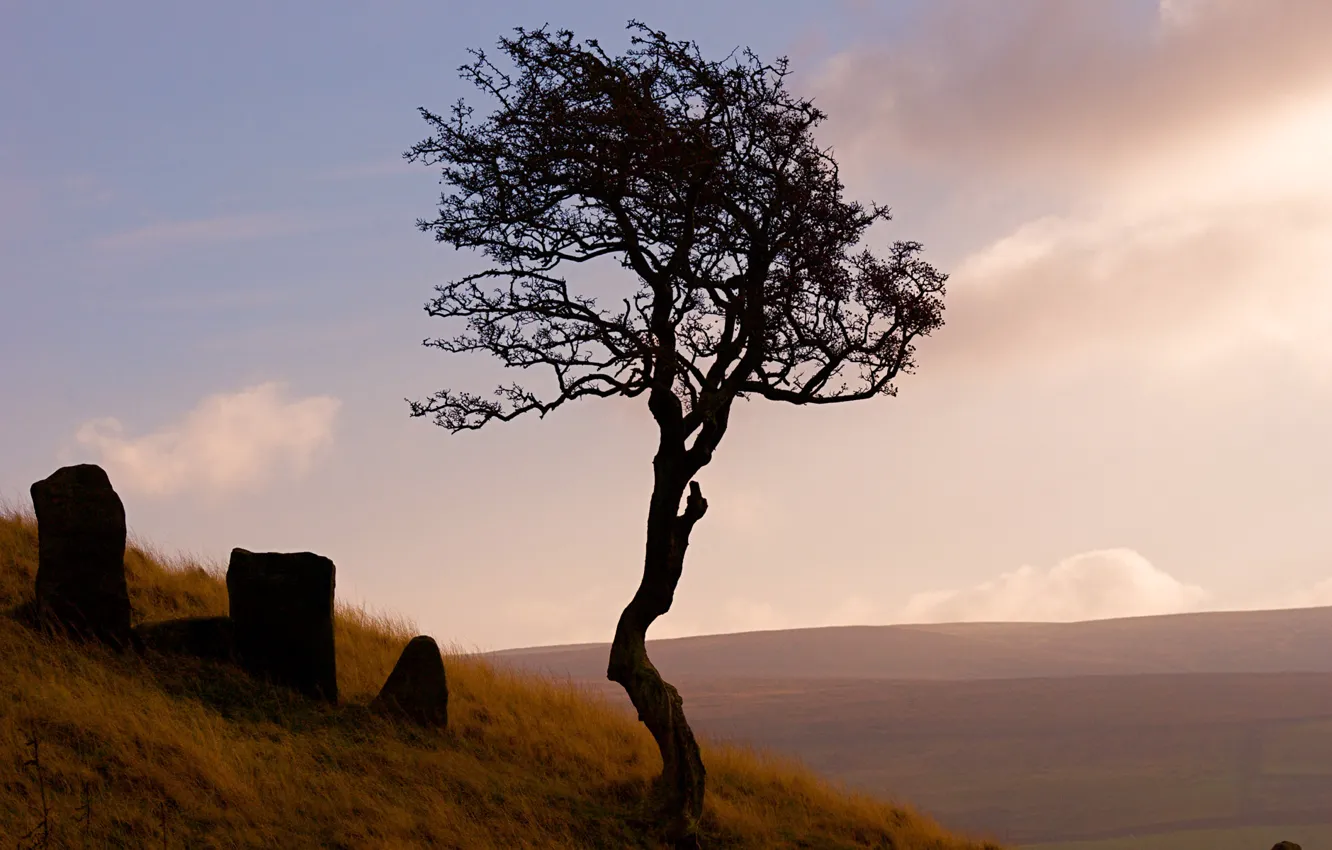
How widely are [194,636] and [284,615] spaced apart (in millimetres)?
1543

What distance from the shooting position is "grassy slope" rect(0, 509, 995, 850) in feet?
47.6

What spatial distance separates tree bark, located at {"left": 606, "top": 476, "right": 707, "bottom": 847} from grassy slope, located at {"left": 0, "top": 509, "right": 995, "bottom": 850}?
2.22 ft

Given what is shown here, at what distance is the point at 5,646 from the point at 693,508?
10.1 m

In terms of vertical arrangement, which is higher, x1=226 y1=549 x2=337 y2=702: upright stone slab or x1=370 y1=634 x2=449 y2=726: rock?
x1=226 y1=549 x2=337 y2=702: upright stone slab

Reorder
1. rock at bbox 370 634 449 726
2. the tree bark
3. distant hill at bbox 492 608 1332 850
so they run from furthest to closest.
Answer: distant hill at bbox 492 608 1332 850
rock at bbox 370 634 449 726
the tree bark

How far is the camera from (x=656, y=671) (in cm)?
1816

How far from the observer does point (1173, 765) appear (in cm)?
7462

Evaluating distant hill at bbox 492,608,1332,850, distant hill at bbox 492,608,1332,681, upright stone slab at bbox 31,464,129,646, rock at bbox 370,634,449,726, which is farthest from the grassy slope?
distant hill at bbox 492,608,1332,681

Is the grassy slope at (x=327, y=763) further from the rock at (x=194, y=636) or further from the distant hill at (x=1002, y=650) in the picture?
the distant hill at (x=1002, y=650)

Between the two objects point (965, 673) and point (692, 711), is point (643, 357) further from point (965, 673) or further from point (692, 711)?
point (965, 673)

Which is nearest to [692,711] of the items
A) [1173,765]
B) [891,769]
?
[891,769]

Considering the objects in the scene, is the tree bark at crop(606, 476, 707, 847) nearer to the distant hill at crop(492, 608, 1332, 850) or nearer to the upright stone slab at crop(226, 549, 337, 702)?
the upright stone slab at crop(226, 549, 337, 702)

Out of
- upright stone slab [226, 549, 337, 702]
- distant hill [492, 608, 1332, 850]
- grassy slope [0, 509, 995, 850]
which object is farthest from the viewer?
distant hill [492, 608, 1332, 850]

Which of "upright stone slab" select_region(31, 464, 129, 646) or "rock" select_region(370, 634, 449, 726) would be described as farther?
"rock" select_region(370, 634, 449, 726)
